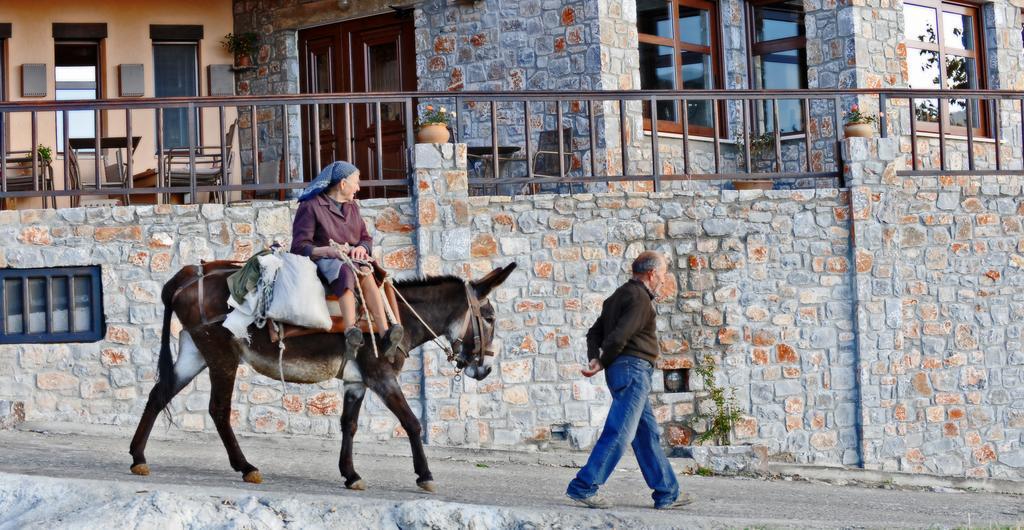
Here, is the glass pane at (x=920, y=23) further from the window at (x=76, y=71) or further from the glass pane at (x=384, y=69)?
the window at (x=76, y=71)

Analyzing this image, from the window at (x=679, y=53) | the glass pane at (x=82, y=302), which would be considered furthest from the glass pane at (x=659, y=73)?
the glass pane at (x=82, y=302)

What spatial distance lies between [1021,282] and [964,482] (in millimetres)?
2016

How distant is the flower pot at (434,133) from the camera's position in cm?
1098

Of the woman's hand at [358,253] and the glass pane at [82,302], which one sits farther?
the glass pane at [82,302]

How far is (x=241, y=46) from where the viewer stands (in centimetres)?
1545

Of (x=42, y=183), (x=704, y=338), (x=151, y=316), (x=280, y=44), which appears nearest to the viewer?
(x=151, y=316)

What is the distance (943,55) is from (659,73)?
146 inches

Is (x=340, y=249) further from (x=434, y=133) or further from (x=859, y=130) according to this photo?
(x=859, y=130)

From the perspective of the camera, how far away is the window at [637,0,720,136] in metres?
14.2

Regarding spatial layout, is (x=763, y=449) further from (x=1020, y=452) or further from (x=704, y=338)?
(x=1020, y=452)

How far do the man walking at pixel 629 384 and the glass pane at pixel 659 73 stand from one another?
22.0 feet

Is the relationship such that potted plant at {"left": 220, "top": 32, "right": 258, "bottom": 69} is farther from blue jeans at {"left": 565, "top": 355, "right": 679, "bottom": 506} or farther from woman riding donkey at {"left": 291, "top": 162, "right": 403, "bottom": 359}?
blue jeans at {"left": 565, "top": 355, "right": 679, "bottom": 506}

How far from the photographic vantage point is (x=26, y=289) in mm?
10703

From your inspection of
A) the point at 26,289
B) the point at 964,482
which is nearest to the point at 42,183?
the point at 26,289
